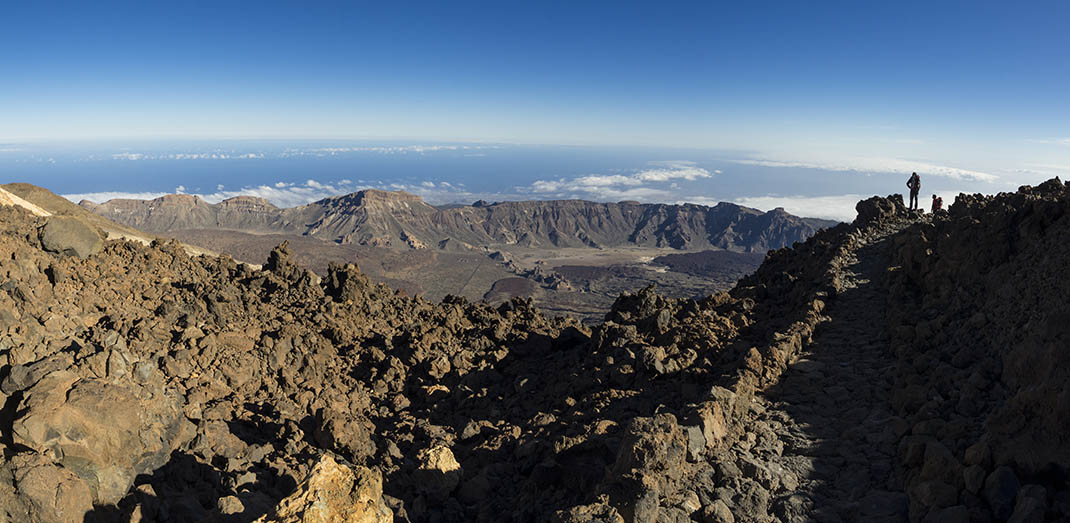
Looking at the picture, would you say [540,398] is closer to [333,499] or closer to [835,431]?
[835,431]

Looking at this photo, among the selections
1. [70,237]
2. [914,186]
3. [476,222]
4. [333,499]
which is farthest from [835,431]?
[476,222]

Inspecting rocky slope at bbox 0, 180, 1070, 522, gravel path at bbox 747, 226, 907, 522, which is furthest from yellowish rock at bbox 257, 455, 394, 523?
gravel path at bbox 747, 226, 907, 522

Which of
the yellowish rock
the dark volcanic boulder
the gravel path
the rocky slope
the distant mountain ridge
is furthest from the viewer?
the distant mountain ridge

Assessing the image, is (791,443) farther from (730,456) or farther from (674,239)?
(674,239)

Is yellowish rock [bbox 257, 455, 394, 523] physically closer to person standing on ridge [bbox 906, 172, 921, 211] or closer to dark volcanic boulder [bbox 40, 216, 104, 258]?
dark volcanic boulder [bbox 40, 216, 104, 258]

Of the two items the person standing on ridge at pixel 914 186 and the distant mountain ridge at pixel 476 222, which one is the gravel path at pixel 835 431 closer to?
the person standing on ridge at pixel 914 186
